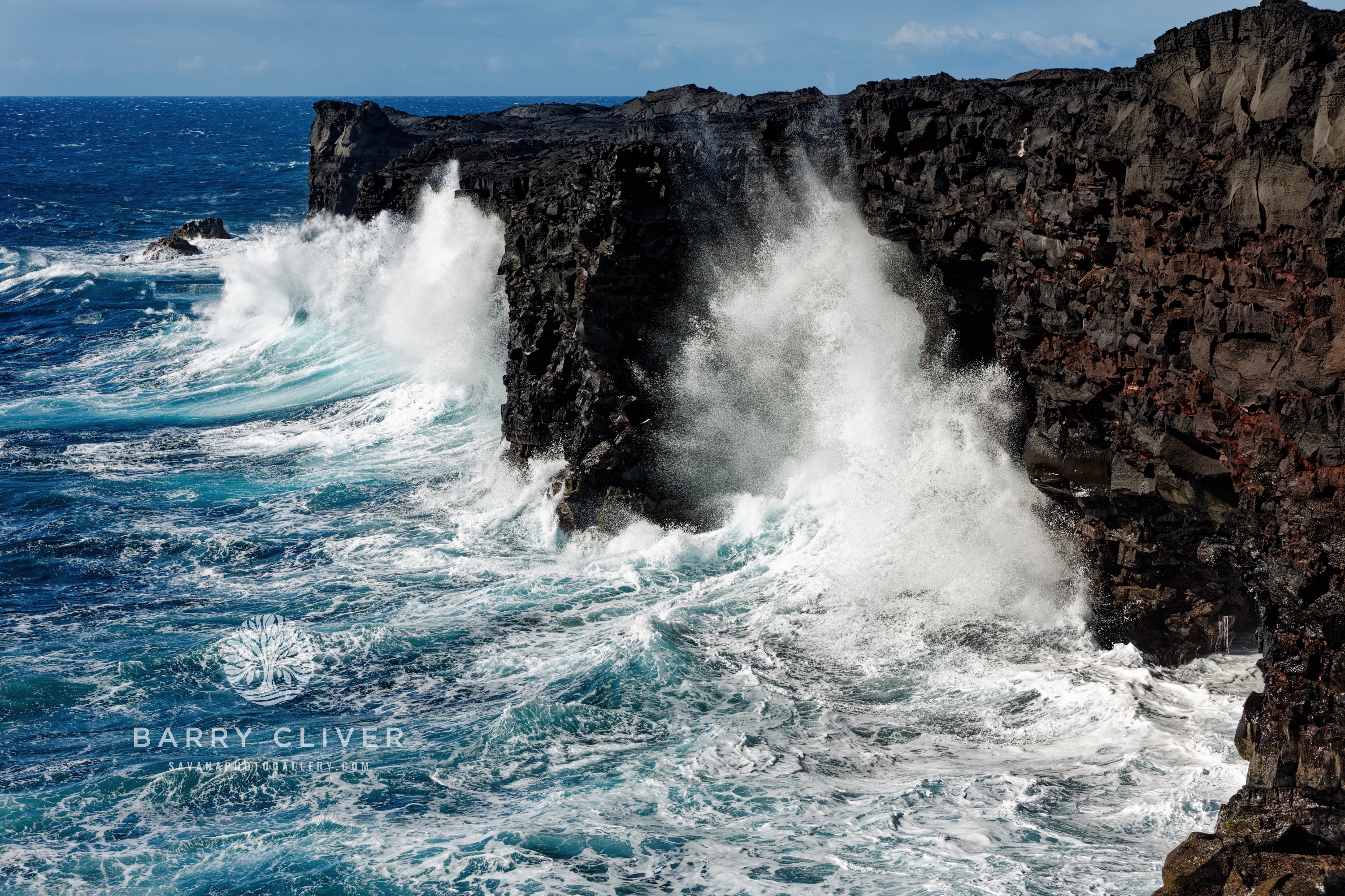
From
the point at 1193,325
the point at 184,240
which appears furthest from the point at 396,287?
the point at 184,240

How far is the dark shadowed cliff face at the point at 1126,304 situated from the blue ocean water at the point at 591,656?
0.74 meters

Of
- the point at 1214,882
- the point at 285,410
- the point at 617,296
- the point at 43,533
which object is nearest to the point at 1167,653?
the point at 1214,882

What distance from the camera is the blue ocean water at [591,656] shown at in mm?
10156

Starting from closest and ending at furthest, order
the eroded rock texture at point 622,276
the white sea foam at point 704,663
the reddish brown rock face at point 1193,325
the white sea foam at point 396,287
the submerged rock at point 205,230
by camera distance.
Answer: the reddish brown rock face at point 1193,325
the white sea foam at point 704,663
the eroded rock texture at point 622,276
the white sea foam at point 396,287
the submerged rock at point 205,230

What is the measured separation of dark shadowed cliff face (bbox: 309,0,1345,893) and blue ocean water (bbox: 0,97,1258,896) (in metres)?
0.74

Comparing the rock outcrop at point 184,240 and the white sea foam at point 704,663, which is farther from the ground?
the rock outcrop at point 184,240

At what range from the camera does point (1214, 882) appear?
835 centimetres

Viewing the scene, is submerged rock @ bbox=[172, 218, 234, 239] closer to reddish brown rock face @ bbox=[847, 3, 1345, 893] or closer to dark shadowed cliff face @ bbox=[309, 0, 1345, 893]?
dark shadowed cliff face @ bbox=[309, 0, 1345, 893]

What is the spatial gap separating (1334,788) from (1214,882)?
161 centimetres

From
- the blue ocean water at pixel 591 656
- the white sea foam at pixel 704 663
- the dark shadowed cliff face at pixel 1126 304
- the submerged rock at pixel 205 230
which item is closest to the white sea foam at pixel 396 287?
the blue ocean water at pixel 591 656

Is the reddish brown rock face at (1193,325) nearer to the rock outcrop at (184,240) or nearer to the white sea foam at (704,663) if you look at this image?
the white sea foam at (704,663)

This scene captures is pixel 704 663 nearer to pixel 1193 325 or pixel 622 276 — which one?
pixel 1193 325

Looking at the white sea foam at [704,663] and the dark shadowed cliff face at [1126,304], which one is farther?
the white sea foam at [704,663]

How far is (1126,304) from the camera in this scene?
39.8ft
